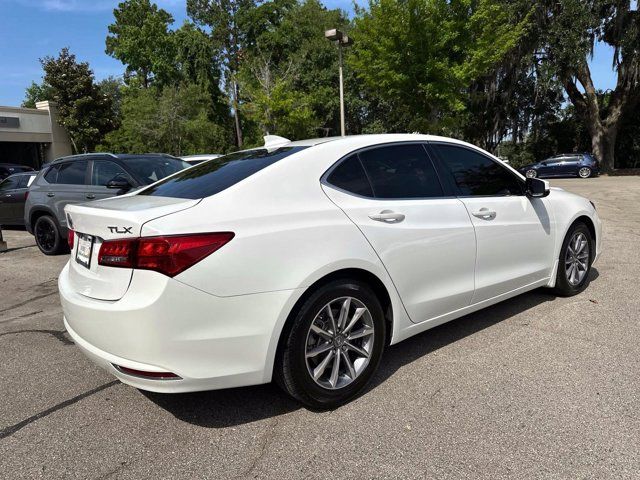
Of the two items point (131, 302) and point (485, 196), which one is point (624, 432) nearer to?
point (485, 196)

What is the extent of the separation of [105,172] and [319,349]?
21.2 ft

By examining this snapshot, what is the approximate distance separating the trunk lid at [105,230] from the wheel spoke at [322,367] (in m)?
1.15

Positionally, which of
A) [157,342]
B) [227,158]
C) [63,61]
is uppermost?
[63,61]

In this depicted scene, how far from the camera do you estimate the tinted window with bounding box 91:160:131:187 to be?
7.81m

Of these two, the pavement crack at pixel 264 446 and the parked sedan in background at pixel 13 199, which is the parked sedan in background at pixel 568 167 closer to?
the parked sedan in background at pixel 13 199

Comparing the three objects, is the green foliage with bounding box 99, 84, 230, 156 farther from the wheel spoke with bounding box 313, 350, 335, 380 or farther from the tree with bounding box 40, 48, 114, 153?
the wheel spoke with bounding box 313, 350, 335, 380

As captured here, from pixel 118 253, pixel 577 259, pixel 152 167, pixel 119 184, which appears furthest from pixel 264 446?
pixel 152 167

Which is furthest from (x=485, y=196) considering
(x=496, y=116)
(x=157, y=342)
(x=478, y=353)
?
(x=496, y=116)

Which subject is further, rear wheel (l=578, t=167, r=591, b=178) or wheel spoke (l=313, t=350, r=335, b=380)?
rear wheel (l=578, t=167, r=591, b=178)

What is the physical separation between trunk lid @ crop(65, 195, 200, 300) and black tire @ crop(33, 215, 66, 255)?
613cm

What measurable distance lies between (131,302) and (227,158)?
1520 millimetres

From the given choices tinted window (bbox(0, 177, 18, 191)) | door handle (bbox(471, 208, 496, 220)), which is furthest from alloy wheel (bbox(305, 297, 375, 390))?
tinted window (bbox(0, 177, 18, 191))

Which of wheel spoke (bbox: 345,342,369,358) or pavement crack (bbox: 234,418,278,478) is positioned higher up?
wheel spoke (bbox: 345,342,369,358)

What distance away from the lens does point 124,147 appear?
115 ft
